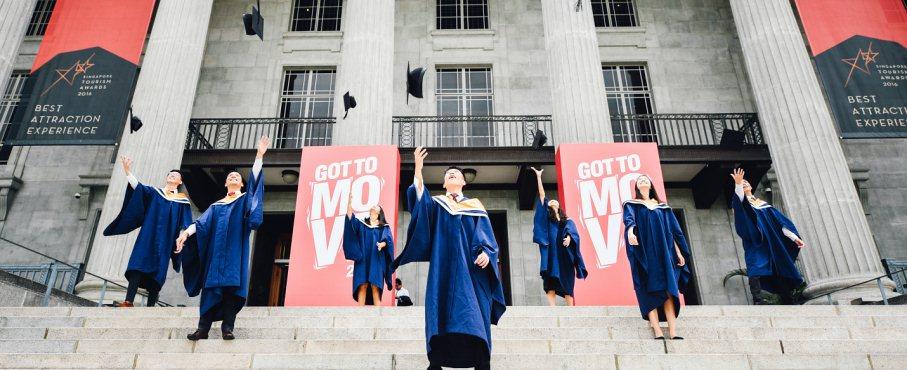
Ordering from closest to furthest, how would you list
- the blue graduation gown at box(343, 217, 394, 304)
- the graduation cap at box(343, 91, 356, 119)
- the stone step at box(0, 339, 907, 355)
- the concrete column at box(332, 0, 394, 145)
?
the stone step at box(0, 339, 907, 355), the blue graduation gown at box(343, 217, 394, 304), the graduation cap at box(343, 91, 356, 119), the concrete column at box(332, 0, 394, 145)

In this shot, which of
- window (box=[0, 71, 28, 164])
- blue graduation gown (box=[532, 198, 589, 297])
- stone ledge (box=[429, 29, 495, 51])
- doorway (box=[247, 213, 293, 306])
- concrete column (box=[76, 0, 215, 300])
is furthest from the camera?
stone ledge (box=[429, 29, 495, 51])

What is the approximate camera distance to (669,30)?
16406 millimetres

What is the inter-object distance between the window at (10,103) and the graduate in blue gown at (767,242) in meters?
17.4

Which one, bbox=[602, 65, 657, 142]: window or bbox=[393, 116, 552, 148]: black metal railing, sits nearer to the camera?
bbox=[393, 116, 552, 148]: black metal railing

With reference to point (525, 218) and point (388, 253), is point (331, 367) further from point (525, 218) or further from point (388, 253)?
point (525, 218)

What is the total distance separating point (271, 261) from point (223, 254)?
9817 mm

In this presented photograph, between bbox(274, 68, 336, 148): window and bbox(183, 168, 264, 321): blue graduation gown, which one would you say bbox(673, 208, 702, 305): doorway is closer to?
bbox(274, 68, 336, 148): window

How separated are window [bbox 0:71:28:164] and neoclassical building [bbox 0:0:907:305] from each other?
0.17 feet

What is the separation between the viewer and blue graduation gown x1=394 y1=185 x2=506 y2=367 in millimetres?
3557

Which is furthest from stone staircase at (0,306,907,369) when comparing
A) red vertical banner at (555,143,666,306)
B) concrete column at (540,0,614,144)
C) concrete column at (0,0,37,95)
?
concrete column at (0,0,37,95)

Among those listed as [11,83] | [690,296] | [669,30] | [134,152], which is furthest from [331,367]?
[11,83]

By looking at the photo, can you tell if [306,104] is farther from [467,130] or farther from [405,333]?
[405,333]

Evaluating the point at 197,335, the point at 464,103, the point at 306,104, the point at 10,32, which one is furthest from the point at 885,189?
the point at 10,32

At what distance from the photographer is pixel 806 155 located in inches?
407
